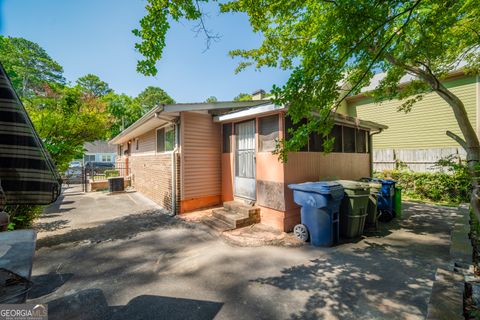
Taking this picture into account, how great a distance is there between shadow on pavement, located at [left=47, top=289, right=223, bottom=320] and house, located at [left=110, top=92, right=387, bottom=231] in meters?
3.13

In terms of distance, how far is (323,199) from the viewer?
4.45m

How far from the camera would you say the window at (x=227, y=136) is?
7315 mm

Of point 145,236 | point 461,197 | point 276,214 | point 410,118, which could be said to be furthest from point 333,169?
point 410,118

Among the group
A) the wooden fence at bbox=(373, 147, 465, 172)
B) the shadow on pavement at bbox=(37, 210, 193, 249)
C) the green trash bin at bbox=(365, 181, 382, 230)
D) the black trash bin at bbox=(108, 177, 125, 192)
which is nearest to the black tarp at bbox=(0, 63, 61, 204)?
the shadow on pavement at bbox=(37, 210, 193, 249)

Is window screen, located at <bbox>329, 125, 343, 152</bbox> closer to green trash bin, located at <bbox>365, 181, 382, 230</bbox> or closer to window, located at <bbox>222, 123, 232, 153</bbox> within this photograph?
green trash bin, located at <bbox>365, 181, 382, 230</bbox>

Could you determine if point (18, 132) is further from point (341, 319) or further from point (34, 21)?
point (34, 21)

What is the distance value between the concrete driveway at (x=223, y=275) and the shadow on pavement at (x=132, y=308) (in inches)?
0.5

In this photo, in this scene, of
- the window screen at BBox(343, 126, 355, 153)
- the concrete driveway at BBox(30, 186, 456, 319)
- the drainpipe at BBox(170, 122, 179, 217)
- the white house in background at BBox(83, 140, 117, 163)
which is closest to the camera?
the concrete driveway at BBox(30, 186, 456, 319)

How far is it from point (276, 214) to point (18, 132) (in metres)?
5.05

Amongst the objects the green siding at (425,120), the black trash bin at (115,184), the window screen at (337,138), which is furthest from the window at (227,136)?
the green siding at (425,120)

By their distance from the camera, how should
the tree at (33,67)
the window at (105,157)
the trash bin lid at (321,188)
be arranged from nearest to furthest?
1. the trash bin lid at (321,188)
2. the tree at (33,67)
3. the window at (105,157)

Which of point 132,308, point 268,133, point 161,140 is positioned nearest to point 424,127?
point 268,133

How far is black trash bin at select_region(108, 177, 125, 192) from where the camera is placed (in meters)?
11.7

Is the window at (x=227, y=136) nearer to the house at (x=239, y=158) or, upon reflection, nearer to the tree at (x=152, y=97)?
the house at (x=239, y=158)
